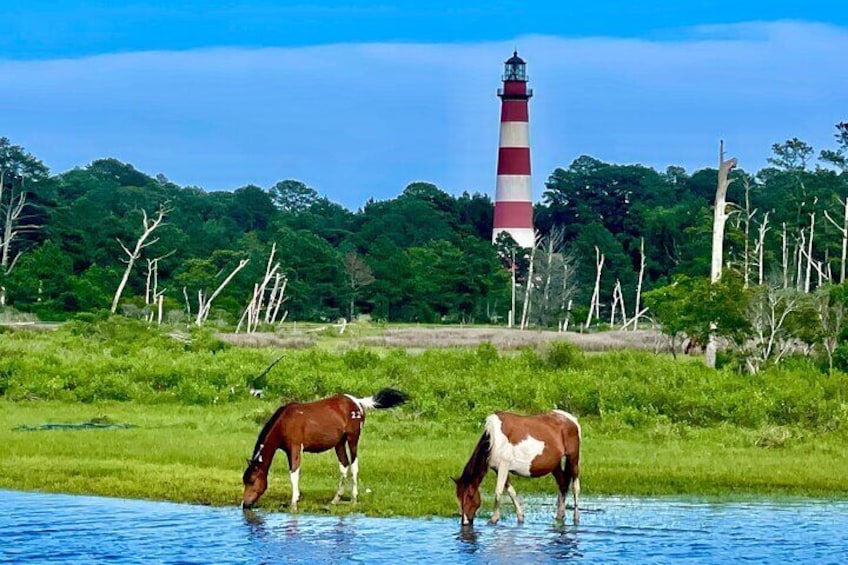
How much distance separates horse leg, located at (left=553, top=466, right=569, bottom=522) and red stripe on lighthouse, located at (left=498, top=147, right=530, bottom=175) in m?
75.2

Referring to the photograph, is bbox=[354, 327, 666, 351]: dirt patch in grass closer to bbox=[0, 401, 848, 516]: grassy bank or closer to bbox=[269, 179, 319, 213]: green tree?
bbox=[0, 401, 848, 516]: grassy bank

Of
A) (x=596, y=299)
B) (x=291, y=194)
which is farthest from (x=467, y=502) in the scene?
(x=291, y=194)

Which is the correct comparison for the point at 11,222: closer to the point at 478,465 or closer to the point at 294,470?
the point at 294,470

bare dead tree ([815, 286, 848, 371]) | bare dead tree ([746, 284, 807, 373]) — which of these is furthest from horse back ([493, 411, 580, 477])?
bare dead tree ([815, 286, 848, 371])

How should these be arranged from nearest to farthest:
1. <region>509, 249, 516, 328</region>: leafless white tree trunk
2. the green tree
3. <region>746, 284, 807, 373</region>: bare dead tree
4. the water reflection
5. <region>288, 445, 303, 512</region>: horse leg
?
the water reflection → <region>288, 445, 303, 512</region>: horse leg → <region>746, 284, 807, 373</region>: bare dead tree → <region>509, 249, 516, 328</region>: leafless white tree trunk → the green tree

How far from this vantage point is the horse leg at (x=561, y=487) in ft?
62.0

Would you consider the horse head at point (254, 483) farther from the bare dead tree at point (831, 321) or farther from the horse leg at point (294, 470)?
the bare dead tree at point (831, 321)

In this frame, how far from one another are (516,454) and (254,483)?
3453mm

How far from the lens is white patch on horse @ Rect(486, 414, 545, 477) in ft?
60.5

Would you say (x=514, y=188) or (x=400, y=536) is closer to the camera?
(x=400, y=536)

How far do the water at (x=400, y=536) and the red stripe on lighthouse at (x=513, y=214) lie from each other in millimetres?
75785

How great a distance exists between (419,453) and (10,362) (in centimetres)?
1405

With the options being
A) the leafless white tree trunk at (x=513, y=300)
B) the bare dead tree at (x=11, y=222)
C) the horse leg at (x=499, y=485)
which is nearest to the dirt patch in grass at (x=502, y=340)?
the leafless white tree trunk at (x=513, y=300)

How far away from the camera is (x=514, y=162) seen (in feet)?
308
